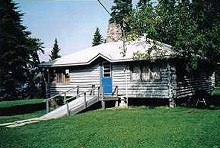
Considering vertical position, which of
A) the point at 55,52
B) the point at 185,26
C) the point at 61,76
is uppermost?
the point at 55,52

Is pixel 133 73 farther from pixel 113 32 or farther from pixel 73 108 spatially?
pixel 113 32

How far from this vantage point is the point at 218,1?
14.2m

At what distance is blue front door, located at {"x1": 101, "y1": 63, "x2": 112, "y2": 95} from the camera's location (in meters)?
23.6

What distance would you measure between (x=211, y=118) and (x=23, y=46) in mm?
27109

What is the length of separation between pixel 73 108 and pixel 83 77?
216 inches

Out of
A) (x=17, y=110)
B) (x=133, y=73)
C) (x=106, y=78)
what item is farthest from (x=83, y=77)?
(x=17, y=110)

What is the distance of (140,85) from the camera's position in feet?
72.9

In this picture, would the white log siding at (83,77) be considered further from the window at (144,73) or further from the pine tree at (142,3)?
the pine tree at (142,3)

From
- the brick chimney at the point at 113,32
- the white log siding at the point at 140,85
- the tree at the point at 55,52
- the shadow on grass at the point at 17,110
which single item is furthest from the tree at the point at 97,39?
the white log siding at the point at 140,85

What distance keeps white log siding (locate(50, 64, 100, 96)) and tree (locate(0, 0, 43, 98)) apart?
38.3 ft

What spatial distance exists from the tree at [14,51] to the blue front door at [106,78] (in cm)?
1480

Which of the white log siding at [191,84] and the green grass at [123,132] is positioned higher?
the white log siding at [191,84]

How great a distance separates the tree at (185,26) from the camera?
1699 cm

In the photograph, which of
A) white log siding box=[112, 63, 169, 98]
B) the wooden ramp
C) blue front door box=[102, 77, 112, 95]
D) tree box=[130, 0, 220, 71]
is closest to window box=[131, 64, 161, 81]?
white log siding box=[112, 63, 169, 98]
